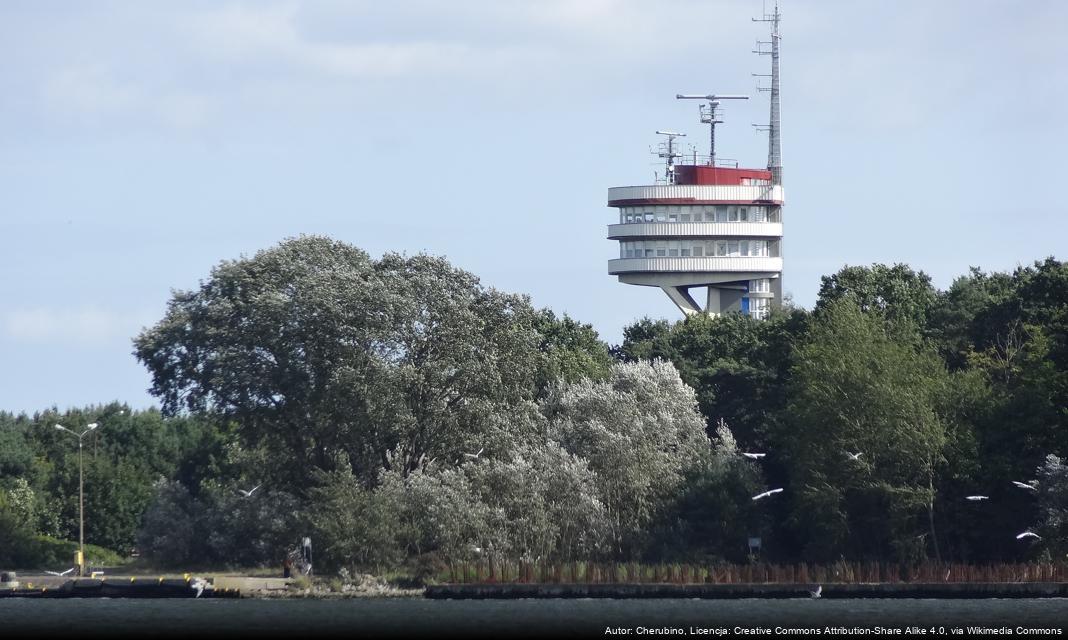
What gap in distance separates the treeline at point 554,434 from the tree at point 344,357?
0.11m

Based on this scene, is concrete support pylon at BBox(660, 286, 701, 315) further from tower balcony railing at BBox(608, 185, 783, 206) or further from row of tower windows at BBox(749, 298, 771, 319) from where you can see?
tower balcony railing at BBox(608, 185, 783, 206)

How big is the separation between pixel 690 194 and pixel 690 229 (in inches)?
89.1

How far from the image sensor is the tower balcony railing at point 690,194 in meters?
113

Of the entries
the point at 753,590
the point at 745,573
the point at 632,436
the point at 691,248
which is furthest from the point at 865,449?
the point at 691,248

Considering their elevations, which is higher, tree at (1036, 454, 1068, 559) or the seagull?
tree at (1036, 454, 1068, 559)

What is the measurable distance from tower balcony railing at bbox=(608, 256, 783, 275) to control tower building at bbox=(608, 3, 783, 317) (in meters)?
0.06

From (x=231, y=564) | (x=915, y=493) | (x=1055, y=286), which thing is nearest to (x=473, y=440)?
(x=231, y=564)

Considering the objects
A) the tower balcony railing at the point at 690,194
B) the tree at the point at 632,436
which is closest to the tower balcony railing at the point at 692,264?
the tower balcony railing at the point at 690,194

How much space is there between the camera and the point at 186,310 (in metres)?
74.0

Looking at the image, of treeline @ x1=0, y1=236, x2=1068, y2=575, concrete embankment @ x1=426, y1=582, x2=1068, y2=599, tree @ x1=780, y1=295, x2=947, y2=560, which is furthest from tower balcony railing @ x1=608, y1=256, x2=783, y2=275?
concrete embankment @ x1=426, y1=582, x2=1068, y2=599

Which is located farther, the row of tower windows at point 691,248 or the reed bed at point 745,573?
the row of tower windows at point 691,248

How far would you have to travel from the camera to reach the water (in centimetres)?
5288

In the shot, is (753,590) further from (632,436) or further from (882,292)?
(882,292)

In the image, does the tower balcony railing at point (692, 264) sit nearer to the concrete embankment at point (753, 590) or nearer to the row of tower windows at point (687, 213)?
the row of tower windows at point (687, 213)
